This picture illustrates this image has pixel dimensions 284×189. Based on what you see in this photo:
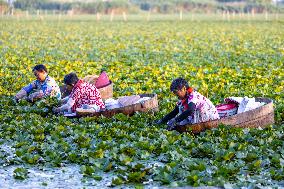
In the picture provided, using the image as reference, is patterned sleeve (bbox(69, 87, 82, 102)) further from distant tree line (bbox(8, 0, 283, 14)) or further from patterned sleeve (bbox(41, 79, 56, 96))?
distant tree line (bbox(8, 0, 283, 14))

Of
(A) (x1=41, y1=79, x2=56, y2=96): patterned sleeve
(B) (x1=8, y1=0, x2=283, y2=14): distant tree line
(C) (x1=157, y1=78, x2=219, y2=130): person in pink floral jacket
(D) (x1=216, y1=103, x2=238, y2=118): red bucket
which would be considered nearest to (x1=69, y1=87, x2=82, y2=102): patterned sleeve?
(A) (x1=41, y1=79, x2=56, y2=96): patterned sleeve

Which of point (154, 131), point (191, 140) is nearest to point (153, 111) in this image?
point (154, 131)

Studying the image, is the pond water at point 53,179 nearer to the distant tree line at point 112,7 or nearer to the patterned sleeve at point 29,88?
the patterned sleeve at point 29,88

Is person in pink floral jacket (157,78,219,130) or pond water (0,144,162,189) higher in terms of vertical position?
person in pink floral jacket (157,78,219,130)

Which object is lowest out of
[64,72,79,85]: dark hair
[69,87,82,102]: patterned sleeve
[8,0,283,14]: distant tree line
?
[8,0,283,14]: distant tree line

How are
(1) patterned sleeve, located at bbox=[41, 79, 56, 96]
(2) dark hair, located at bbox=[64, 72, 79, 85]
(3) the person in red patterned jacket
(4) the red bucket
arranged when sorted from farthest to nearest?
(1) patterned sleeve, located at bbox=[41, 79, 56, 96] < (3) the person in red patterned jacket < (2) dark hair, located at bbox=[64, 72, 79, 85] < (4) the red bucket

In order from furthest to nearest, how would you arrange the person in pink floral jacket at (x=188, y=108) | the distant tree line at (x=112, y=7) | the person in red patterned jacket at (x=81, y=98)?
the distant tree line at (x=112, y=7), the person in red patterned jacket at (x=81, y=98), the person in pink floral jacket at (x=188, y=108)

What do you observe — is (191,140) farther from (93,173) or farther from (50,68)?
(50,68)

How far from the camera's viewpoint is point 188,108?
32.6ft

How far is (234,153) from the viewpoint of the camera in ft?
28.0

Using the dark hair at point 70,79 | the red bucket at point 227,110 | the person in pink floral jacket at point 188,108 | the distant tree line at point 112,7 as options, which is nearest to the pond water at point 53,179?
the person in pink floral jacket at point 188,108

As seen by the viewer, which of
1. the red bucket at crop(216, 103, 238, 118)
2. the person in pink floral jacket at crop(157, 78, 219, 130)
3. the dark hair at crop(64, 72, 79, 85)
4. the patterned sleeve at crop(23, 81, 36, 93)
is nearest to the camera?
the person in pink floral jacket at crop(157, 78, 219, 130)

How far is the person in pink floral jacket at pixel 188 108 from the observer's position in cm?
979

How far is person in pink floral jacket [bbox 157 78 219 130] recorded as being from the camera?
9789mm
